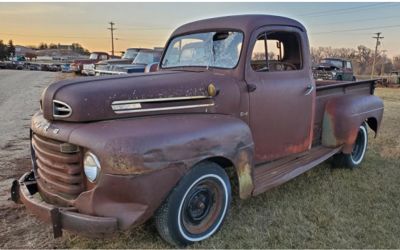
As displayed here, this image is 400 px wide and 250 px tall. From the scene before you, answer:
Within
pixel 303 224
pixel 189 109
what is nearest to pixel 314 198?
pixel 303 224

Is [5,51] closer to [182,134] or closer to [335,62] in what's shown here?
[335,62]

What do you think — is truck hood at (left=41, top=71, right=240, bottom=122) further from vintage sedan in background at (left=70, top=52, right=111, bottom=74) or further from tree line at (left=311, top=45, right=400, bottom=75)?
tree line at (left=311, top=45, right=400, bottom=75)

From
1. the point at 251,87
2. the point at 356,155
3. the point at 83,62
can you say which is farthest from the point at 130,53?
the point at 251,87

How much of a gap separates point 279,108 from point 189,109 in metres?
1.20

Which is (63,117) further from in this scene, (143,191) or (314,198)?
(314,198)

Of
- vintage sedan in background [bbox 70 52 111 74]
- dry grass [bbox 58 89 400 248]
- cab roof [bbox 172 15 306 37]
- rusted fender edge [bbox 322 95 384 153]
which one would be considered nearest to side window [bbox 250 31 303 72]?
cab roof [bbox 172 15 306 37]

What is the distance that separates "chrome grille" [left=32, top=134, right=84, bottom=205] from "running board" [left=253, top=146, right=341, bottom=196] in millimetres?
1636

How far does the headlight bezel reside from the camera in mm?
2721

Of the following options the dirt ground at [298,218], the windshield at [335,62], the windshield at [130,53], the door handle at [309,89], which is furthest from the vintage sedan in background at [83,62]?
the door handle at [309,89]

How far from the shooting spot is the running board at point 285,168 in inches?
149

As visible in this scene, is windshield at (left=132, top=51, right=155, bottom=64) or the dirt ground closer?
the dirt ground

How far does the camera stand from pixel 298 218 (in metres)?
3.81

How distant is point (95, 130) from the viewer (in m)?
2.80

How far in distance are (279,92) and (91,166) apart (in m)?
2.20
